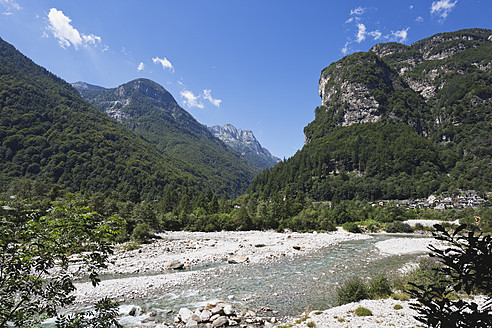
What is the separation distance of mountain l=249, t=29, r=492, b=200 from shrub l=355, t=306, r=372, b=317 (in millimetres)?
88766

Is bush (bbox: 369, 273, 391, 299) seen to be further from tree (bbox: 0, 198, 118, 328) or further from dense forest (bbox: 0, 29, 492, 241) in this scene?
dense forest (bbox: 0, 29, 492, 241)

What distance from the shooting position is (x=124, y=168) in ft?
432

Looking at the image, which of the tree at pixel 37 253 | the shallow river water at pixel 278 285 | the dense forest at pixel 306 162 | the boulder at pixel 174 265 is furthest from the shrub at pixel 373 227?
the tree at pixel 37 253

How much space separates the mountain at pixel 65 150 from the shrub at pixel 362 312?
79.2 meters

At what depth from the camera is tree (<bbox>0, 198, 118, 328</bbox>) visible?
3.77 meters

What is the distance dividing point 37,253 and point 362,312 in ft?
46.2

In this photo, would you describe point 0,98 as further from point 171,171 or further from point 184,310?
point 184,310

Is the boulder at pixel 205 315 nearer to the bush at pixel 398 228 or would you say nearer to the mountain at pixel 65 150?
the bush at pixel 398 228

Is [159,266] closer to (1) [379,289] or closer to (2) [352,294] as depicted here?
(2) [352,294]

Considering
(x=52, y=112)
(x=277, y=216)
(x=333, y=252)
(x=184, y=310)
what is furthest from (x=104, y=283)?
(x=52, y=112)

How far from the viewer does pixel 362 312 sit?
39.4 feet

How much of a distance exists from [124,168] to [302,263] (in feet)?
427

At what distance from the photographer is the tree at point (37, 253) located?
12.4 feet

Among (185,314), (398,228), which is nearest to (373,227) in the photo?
(398,228)
